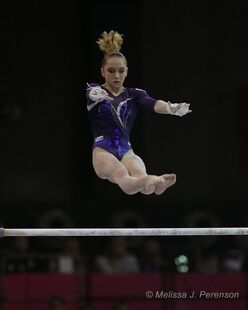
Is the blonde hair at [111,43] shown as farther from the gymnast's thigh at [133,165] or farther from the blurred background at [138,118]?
the blurred background at [138,118]

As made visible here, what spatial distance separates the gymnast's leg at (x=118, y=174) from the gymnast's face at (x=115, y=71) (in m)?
0.55

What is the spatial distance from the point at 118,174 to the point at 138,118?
6746 millimetres

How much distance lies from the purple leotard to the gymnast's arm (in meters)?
0.12

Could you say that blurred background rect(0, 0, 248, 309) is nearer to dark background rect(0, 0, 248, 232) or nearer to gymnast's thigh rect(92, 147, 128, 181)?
dark background rect(0, 0, 248, 232)

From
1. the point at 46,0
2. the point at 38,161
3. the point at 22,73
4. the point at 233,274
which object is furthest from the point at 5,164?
the point at 233,274

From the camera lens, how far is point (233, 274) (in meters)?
10.6

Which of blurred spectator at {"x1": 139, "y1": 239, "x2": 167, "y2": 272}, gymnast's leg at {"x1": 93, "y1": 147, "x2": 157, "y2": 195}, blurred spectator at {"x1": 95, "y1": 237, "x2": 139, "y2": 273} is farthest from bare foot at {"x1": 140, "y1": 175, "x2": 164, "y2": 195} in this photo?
blurred spectator at {"x1": 95, "y1": 237, "x2": 139, "y2": 273}

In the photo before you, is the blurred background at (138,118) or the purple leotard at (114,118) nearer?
the purple leotard at (114,118)

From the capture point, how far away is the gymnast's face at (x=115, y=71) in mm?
7820

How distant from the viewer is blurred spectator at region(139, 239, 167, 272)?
10.9m

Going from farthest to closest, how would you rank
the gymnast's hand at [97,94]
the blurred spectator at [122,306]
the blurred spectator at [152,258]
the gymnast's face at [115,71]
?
the blurred spectator at [152,258] → the blurred spectator at [122,306] → the gymnast's face at [115,71] → the gymnast's hand at [97,94]

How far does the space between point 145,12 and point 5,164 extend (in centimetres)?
→ 320

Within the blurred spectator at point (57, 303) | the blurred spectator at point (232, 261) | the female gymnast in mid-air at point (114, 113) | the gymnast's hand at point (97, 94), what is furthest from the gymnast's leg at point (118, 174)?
the blurred spectator at point (232, 261)

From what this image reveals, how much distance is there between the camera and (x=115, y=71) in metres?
7.85
